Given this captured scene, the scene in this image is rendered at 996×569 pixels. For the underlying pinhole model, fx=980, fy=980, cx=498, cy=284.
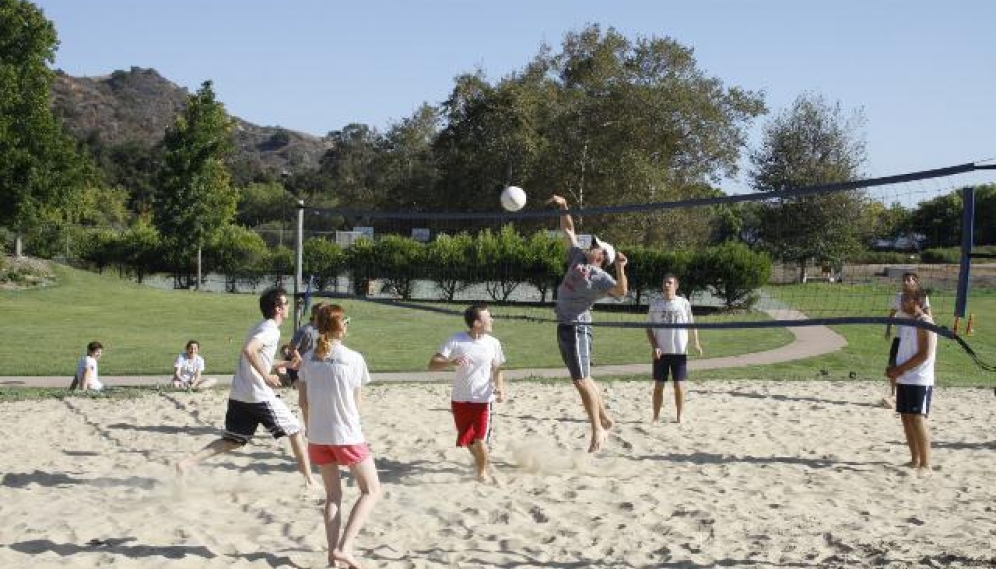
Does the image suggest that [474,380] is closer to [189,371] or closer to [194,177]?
[189,371]

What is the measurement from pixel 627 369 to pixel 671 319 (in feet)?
18.8

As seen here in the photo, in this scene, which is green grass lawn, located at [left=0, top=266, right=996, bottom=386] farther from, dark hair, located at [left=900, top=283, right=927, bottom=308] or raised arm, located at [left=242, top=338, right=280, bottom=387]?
raised arm, located at [left=242, top=338, right=280, bottom=387]

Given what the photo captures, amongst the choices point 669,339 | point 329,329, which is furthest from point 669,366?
point 329,329

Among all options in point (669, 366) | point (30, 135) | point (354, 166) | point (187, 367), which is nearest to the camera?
point (669, 366)

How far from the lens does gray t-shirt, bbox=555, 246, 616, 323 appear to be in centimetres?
782

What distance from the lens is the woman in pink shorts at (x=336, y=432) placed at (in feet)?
17.7

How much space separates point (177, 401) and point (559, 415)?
14.0 ft

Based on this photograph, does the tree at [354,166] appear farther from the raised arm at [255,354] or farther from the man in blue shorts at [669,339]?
the raised arm at [255,354]

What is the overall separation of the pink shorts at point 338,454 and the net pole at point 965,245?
3557mm

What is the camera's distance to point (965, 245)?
18.9ft

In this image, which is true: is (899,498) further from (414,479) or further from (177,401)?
(177,401)

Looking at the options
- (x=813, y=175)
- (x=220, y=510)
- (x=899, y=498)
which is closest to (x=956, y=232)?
(x=899, y=498)

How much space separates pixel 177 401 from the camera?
10.9 metres

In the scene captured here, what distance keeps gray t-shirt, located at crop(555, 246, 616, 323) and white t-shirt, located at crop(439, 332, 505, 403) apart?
2.98 ft
